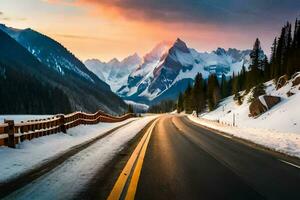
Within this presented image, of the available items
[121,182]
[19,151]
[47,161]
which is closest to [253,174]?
[121,182]

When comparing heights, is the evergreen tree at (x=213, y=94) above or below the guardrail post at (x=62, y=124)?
above

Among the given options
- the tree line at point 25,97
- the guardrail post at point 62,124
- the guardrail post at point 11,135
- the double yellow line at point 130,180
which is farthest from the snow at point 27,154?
the tree line at point 25,97

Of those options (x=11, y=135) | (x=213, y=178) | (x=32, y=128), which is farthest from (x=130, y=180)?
(x=32, y=128)

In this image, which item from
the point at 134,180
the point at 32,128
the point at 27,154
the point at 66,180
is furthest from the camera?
the point at 32,128

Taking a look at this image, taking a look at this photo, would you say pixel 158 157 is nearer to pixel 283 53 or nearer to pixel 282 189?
pixel 282 189

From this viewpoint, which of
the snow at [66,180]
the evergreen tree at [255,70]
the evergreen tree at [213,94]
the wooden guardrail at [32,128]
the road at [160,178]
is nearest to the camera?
the snow at [66,180]

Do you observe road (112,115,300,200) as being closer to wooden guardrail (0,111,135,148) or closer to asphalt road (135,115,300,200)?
asphalt road (135,115,300,200)

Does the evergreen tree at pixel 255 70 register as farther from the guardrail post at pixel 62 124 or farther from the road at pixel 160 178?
the road at pixel 160 178

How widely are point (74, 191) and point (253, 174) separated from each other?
187 inches

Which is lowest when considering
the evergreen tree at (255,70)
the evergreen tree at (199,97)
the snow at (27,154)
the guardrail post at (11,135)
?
the snow at (27,154)

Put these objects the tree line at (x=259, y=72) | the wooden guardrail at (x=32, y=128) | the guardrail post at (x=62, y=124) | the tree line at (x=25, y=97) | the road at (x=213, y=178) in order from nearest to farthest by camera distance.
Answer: the road at (x=213, y=178)
the wooden guardrail at (x=32, y=128)
the guardrail post at (x=62, y=124)
the tree line at (x=259, y=72)
the tree line at (x=25, y=97)

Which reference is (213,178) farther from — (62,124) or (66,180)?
(62,124)

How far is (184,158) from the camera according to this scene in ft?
41.8

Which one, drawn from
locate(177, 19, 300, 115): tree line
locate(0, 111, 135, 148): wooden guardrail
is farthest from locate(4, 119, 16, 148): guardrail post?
locate(177, 19, 300, 115): tree line
